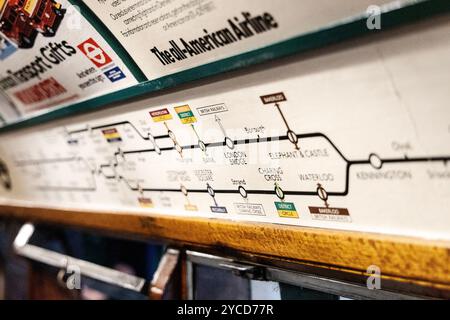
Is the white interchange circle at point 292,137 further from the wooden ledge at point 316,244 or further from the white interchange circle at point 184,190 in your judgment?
the white interchange circle at point 184,190

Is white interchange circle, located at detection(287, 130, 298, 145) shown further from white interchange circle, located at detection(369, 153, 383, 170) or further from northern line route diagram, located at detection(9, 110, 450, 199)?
white interchange circle, located at detection(369, 153, 383, 170)

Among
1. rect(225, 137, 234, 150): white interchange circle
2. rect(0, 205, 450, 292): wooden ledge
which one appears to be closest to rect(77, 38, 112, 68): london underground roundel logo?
rect(225, 137, 234, 150): white interchange circle

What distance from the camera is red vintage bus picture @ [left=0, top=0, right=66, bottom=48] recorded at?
181cm

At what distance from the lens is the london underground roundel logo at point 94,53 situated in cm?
179

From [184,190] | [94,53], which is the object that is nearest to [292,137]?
[184,190]

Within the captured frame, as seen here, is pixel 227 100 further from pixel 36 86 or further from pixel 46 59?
pixel 36 86

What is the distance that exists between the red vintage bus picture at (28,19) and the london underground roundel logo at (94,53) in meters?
0.14

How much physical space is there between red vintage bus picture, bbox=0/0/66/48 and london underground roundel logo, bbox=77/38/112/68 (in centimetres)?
14

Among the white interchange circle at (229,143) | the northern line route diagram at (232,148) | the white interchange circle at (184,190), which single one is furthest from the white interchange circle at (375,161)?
the white interchange circle at (184,190)

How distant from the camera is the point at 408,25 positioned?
3.44 feet

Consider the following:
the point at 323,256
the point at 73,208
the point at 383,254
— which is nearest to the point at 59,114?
the point at 73,208

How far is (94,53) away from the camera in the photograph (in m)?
1.84

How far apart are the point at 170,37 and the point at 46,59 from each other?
873 millimetres
